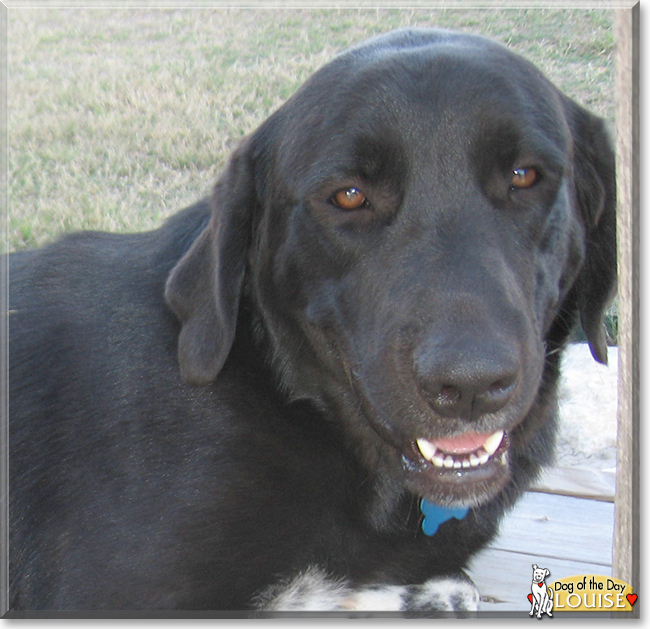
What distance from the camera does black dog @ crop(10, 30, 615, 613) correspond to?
1.68 meters

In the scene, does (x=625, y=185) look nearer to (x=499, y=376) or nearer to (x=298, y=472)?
(x=499, y=376)

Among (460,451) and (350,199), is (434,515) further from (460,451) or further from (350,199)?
(350,199)

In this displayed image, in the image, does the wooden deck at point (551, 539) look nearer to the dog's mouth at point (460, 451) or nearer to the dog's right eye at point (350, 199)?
the dog's mouth at point (460, 451)

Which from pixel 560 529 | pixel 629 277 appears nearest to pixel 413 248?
pixel 629 277

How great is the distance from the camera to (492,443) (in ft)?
5.70

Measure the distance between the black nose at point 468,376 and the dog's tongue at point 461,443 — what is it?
Result: 0.16 metres

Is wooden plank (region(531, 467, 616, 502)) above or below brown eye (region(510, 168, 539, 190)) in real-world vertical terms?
below

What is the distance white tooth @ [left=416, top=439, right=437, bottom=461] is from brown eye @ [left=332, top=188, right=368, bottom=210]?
51cm

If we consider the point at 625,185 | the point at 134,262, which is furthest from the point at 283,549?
the point at 625,185

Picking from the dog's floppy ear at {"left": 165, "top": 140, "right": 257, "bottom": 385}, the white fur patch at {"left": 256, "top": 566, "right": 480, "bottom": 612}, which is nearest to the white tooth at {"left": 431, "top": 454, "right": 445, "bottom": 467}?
the white fur patch at {"left": 256, "top": 566, "right": 480, "bottom": 612}

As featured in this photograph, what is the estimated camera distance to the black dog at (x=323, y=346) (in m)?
1.68

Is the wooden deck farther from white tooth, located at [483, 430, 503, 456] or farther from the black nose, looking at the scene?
the black nose

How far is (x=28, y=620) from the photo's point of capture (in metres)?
2.01

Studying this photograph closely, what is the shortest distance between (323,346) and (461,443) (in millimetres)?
410
